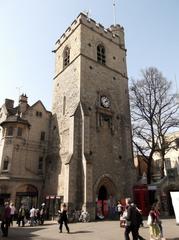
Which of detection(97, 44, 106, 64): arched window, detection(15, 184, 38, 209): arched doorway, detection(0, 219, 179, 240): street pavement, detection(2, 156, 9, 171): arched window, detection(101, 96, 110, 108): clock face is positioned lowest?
detection(0, 219, 179, 240): street pavement

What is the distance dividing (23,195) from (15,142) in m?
5.84

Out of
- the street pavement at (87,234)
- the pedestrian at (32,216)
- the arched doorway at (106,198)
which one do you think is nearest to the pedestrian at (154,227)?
the street pavement at (87,234)

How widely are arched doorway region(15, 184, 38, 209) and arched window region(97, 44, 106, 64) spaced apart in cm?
1795

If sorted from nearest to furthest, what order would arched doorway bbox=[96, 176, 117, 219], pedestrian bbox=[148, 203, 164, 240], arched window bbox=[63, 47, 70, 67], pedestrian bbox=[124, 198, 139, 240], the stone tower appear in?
pedestrian bbox=[124, 198, 139, 240], pedestrian bbox=[148, 203, 164, 240], the stone tower, arched doorway bbox=[96, 176, 117, 219], arched window bbox=[63, 47, 70, 67]

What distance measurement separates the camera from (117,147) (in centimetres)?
2653

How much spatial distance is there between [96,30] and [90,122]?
14.3 meters

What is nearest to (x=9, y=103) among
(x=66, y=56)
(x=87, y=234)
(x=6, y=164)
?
(x=6, y=164)

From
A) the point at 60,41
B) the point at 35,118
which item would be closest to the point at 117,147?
the point at 35,118

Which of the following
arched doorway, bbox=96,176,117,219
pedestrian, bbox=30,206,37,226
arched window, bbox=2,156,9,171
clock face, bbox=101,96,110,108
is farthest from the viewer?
clock face, bbox=101,96,110,108

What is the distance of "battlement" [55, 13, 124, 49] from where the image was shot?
3061 centimetres

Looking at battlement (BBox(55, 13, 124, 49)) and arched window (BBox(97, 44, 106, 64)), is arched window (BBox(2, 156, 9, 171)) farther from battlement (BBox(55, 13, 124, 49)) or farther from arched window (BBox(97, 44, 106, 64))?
battlement (BBox(55, 13, 124, 49))

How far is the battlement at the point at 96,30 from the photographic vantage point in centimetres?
3061

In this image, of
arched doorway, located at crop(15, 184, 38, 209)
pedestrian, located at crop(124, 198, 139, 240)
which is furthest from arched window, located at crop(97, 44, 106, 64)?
pedestrian, located at crop(124, 198, 139, 240)

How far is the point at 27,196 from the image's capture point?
82.6ft
